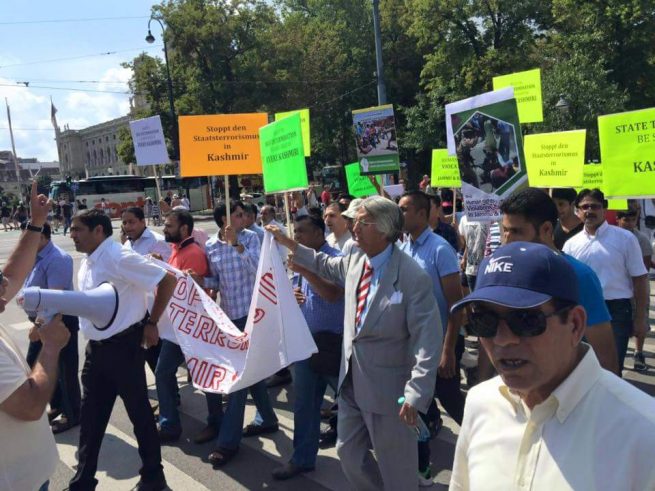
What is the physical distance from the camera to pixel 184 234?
5.30 metres

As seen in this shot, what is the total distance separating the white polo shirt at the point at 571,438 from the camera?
1271mm

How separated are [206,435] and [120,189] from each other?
37.9m

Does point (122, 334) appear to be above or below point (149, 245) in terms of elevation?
below

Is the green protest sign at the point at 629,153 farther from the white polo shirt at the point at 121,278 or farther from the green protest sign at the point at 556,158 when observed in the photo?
the white polo shirt at the point at 121,278

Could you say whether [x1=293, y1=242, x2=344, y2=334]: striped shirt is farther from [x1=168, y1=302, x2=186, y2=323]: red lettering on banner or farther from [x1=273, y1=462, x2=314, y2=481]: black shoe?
[x1=168, y1=302, x2=186, y2=323]: red lettering on banner

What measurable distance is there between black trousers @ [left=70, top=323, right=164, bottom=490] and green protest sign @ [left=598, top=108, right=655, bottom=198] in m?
4.18

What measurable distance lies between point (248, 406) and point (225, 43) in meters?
34.2

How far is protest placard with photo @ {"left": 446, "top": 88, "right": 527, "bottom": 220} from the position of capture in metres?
4.41

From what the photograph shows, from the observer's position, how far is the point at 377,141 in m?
8.80

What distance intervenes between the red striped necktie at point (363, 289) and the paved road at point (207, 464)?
145cm

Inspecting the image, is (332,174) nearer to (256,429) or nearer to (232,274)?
(232,274)

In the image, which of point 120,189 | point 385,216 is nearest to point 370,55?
point 120,189

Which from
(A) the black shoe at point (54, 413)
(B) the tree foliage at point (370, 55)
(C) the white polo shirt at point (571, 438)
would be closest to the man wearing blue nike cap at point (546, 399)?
(C) the white polo shirt at point (571, 438)

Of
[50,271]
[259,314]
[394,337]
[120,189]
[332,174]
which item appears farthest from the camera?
[332,174]
